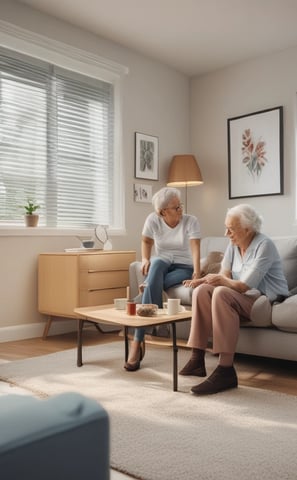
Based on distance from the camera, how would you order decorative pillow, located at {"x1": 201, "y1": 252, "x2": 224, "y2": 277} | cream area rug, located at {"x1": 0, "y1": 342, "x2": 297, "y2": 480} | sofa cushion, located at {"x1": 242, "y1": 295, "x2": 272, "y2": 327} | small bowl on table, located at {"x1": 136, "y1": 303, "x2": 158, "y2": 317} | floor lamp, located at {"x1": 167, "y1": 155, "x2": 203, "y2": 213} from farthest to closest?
floor lamp, located at {"x1": 167, "y1": 155, "x2": 203, "y2": 213} < decorative pillow, located at {"x1": 201, "y1": 252, "x2": 224, "y2": 277} < sofa cushion, located at {"x1": 242, "y1": 295, "x2": 272, "y2": 327} < small bowl on table, located at {"x1": 136, "y1": 303, "x2": 158, "y2": 317} < cream area rug, located at {"x1": 0, "y1": 342, "x2": 297, "y2": 480}

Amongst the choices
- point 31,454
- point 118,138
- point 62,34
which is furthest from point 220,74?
point 31,454

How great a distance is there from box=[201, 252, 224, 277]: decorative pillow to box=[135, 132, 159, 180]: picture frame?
155 centimetres

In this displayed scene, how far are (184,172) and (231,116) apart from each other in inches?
31.2

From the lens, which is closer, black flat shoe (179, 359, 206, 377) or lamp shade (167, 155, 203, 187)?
black flat shoe (179, 359, 206, 377)

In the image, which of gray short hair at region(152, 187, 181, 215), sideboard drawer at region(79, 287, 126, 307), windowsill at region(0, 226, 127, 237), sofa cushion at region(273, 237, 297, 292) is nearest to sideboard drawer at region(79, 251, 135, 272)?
sideboard drawer at region(79, 287, 126, 307)

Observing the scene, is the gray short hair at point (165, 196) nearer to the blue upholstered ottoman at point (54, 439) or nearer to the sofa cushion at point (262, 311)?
the sofa cushion at point (262, 311)

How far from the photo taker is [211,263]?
12.1ft

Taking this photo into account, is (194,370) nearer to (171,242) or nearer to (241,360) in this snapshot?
(241,360)

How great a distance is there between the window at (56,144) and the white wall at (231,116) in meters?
1.14

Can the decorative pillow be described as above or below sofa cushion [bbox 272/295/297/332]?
above

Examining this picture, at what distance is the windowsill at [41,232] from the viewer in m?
3.87

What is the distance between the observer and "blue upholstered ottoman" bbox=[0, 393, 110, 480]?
1.63ft

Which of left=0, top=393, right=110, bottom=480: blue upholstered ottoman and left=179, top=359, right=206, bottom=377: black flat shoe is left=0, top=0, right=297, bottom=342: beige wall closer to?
left=179, top=359, right=206, bottom=377: black flat shoe

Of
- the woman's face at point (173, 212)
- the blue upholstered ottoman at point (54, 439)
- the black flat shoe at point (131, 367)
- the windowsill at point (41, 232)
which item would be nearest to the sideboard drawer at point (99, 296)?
the windowsill at point (41, 232)
